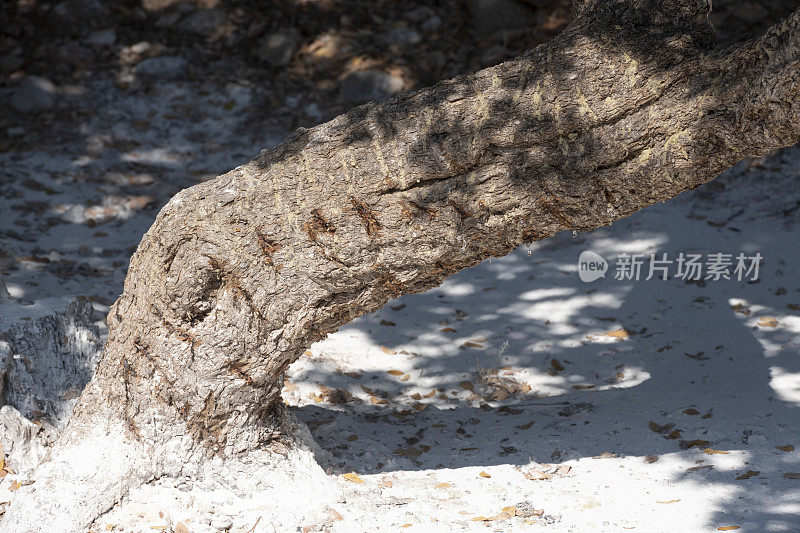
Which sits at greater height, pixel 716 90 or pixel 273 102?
pixel 273 102

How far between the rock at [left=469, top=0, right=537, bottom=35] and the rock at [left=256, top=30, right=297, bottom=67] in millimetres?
2251

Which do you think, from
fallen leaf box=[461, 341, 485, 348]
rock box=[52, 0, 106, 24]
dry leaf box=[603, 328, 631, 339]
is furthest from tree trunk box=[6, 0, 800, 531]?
rock box=[52, 0, 106, 24]

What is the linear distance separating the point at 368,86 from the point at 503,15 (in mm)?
1921

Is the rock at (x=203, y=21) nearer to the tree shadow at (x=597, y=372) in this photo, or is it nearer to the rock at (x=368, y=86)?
the rock at (x=368, y=86)

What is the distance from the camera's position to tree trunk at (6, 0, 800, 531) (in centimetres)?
239

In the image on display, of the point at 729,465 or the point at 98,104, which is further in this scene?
the point at 98,104

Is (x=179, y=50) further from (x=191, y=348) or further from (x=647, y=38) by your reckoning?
(x=647, y=38)

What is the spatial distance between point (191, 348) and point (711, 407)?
2571 millimetres

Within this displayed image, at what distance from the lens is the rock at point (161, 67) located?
28.5 ft

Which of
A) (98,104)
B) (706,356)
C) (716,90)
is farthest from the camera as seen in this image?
(98,104)

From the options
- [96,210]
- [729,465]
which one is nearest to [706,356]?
[729,465]

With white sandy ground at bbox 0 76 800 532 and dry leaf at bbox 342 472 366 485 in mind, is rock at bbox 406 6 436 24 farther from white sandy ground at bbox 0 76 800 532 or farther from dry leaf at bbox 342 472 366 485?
dry leaf at bbox 342 472 366 485

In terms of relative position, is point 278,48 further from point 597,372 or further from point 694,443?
point 694,443

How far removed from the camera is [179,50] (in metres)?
9.02
